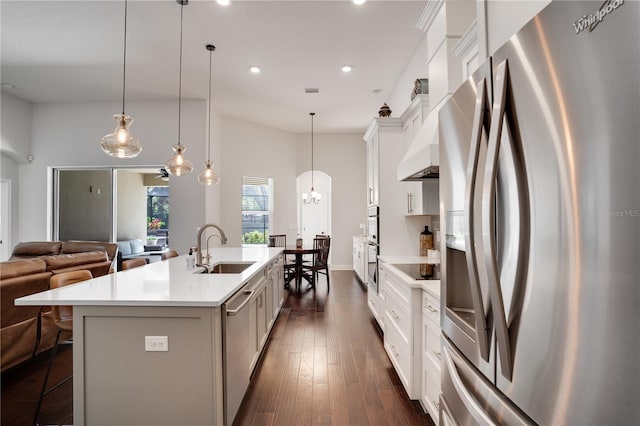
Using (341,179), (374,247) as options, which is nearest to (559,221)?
(374,247)

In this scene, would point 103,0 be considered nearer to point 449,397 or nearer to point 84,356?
point 84,356

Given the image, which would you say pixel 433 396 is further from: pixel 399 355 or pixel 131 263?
pixel 131 263

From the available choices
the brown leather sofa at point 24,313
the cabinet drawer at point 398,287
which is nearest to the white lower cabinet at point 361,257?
the cabinet drawer at point 398,287

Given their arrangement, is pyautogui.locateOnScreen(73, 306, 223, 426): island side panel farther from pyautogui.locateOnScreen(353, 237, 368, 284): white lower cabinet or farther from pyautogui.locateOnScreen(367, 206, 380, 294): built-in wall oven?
pyautogui.locateOnScreen(353, 237, 368, 284): white lower cabinet

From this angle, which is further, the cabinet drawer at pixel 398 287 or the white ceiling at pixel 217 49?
the white ceiling at pixel 217 49

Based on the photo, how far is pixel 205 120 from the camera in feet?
19.1

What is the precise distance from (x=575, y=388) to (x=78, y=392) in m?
2.22

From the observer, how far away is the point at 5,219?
5656 millimetres

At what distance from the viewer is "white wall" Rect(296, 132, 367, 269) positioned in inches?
313

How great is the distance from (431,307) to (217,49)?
13.0 ft

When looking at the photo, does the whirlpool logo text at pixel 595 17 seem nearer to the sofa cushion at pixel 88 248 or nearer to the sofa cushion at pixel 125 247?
the sofa cushion at pixel 88 248

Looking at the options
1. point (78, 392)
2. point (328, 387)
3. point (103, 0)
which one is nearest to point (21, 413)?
point (78, 392)

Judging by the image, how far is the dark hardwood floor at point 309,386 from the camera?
2.07m

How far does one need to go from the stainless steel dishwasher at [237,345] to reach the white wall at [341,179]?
18.0ft
